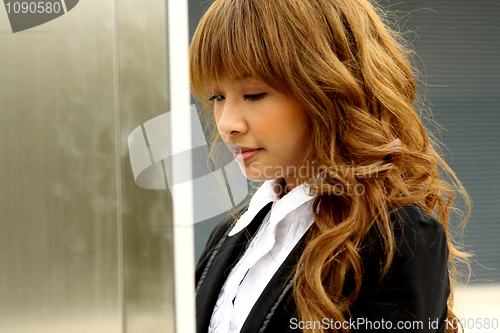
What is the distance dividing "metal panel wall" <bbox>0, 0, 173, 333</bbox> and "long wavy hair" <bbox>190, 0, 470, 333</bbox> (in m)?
0.33

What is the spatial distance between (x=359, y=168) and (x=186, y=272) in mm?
418

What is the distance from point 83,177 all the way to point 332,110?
17.9 inches

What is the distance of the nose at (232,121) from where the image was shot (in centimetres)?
60

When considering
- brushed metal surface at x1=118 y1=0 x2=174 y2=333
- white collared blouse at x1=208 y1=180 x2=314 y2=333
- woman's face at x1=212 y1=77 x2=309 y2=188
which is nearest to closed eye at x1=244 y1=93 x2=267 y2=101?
woman's face at x1=212 y1=77 x2=309 y2=188

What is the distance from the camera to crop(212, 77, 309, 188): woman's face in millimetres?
602

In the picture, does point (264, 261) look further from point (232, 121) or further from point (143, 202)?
point (143, 202)

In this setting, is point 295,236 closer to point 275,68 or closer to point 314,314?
point 314,314

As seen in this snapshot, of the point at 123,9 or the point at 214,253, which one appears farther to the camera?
the point at 214,253

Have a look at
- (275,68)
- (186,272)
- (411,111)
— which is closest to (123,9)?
(186,272)

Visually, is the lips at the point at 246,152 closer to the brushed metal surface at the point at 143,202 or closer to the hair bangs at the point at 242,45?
the hair bangs at the point at 242,45

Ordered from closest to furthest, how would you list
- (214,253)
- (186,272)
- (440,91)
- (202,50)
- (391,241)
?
(186,272) < (391,241) < (202,50) < (214,253) < (440,91)

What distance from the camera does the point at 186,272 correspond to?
27cm

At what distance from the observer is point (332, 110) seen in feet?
2.11

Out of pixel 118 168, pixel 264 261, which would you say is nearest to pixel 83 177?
pixel 118 168
